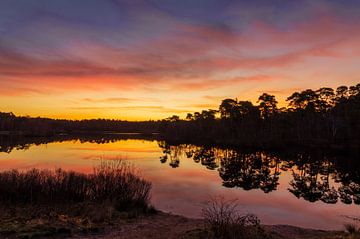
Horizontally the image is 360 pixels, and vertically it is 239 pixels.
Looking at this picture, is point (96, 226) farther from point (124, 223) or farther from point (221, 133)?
point (221, 133)

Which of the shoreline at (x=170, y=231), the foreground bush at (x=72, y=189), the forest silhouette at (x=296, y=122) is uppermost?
the forest silhouette at (x=296, y=122)

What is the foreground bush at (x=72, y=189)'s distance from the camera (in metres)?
20.2

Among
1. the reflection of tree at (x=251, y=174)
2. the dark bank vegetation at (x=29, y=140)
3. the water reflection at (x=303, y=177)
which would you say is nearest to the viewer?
the water reflection at (x=303, y=177)

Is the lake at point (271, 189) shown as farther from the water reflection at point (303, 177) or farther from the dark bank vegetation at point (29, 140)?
the dark bank vegetation at point (29, 140)

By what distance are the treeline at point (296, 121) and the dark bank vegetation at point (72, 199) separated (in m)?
60.4

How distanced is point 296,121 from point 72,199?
91861 mm

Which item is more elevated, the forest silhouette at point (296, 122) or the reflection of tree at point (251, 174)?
the forest silhouette at point (296, 122)

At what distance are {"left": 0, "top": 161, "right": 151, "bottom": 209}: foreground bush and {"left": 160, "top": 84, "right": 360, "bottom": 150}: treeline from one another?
6007 centimetres

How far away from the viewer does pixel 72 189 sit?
69.5ft

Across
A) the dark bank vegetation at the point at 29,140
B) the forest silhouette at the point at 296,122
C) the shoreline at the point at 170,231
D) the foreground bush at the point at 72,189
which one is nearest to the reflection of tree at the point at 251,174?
the foreground bush at the point at 72,189

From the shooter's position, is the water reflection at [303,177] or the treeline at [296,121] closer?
the water reflection at [303,177]

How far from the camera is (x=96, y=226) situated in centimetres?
1500

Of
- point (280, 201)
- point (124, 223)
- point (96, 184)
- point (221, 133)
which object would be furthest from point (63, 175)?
point (221, 133)

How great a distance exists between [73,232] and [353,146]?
68.8 meters
